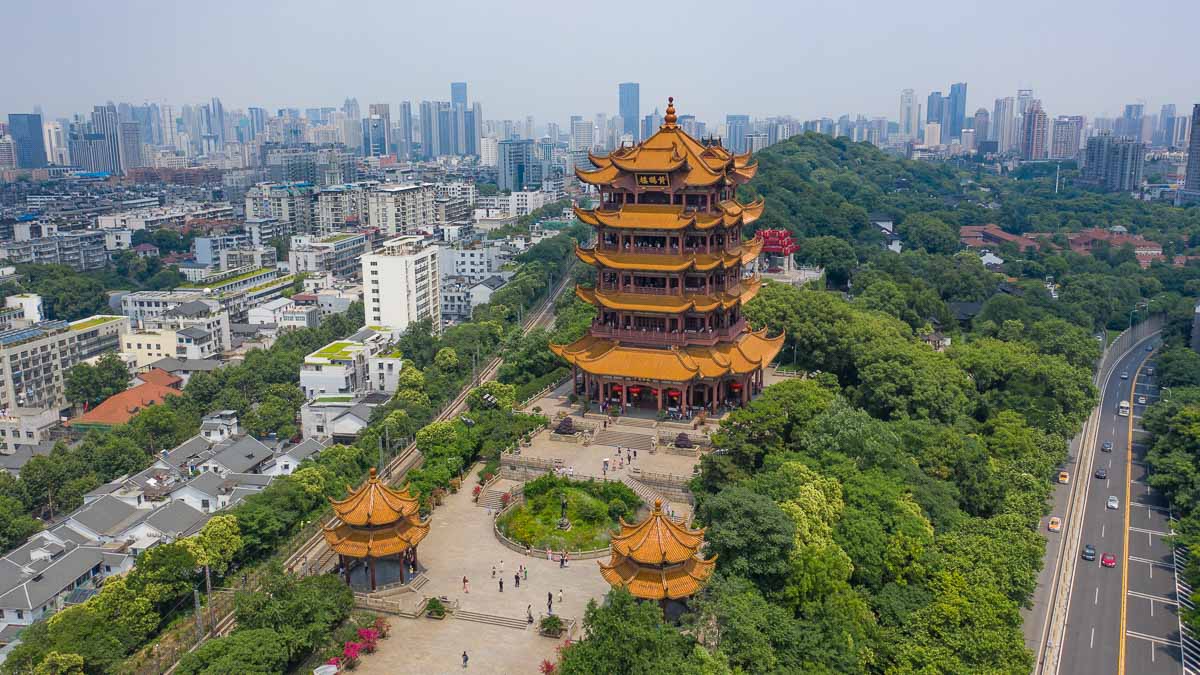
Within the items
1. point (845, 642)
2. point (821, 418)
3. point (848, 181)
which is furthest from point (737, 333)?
point (848, 181)

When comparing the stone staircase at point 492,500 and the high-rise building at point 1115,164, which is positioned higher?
the high-rise building at point 1115,164

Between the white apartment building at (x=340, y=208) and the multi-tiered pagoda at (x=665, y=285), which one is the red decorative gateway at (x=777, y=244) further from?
the white apartment building at (x=340, y=208)

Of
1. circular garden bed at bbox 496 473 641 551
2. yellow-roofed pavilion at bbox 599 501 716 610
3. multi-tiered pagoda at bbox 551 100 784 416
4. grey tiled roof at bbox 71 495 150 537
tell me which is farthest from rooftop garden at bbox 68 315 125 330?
yellow-roofed pavilion at bbox 599 501 716 610

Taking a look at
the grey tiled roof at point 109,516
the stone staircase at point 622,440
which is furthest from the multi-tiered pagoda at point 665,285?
the grey tiled roof at point 109,516

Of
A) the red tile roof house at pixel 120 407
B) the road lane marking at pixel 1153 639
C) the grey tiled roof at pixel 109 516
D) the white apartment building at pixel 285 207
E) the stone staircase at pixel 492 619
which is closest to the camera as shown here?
the stone staircase at pixel 492 619

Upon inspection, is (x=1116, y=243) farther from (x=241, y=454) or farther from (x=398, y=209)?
(x=241, y=454)

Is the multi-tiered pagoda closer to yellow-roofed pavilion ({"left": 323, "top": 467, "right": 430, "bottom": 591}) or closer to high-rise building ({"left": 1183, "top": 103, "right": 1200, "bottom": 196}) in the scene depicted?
yellow-roofed pavilion ({"left": 323, "top": 467, "right": 430, "bottom": 591})

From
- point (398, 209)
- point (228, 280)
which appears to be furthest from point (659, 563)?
point (398, 209)
